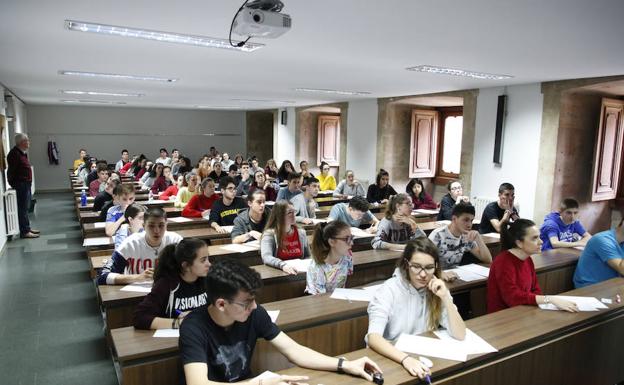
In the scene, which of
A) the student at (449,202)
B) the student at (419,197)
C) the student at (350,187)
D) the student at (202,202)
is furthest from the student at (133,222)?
the student at (350,187)

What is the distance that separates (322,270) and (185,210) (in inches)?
136

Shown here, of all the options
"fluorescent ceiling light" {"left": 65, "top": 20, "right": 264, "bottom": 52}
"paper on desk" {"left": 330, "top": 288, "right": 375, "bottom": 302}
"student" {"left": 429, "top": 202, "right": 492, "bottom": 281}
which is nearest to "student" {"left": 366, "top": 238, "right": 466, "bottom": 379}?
"paper on desk" {"left": 330, "top": 288, "right": 375, "bottom": 302}

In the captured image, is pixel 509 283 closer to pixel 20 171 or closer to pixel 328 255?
pixel 328 255

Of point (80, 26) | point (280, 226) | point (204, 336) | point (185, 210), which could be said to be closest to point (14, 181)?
point (185, 210)

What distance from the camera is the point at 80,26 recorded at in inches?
136

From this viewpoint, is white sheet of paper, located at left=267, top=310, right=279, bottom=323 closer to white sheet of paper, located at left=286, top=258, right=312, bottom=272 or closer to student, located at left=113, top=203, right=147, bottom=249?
white sheet of paper, located at left=286, top=258, right=312, bottom=272

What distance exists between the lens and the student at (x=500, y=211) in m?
5.35

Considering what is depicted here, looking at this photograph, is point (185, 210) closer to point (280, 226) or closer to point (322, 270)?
point (280, 226)

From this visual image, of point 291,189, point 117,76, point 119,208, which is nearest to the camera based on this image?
point 119,208

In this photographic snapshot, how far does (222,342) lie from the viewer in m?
1.96

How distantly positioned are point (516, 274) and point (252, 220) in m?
2.65

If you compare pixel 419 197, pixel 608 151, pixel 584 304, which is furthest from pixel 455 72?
pixel 584 304

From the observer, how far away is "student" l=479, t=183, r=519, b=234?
5.35 meters

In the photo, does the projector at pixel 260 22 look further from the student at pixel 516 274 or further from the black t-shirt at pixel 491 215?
the black t-shirt at pixel 491 215
